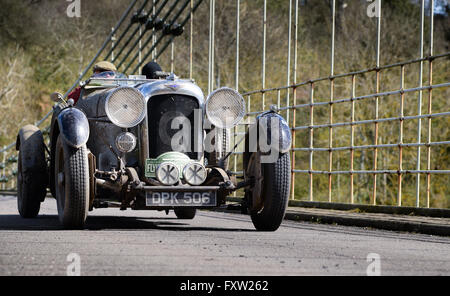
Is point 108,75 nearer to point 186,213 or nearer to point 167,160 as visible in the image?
point 167,160

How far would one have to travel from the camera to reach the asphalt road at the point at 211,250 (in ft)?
20.2

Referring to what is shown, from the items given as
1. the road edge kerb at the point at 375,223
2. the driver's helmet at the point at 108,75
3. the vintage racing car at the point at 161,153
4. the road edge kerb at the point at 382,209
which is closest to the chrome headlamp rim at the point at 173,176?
the vintage racing car at the point at 161,153

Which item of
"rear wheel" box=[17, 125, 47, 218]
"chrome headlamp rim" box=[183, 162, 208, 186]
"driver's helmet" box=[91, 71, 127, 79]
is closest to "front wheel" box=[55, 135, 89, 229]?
"chrome headlamp rim" box=[183, 162, 208, 186]

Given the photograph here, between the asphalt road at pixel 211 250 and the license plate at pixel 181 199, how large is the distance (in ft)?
1.05

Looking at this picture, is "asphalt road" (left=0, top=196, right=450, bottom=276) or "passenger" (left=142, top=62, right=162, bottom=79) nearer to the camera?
"asphalt road" (left=0, top=196, right=450, bottom=276)

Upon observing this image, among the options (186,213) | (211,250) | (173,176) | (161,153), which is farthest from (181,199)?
(186,213)

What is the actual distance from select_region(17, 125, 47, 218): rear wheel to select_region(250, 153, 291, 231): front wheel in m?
3.15

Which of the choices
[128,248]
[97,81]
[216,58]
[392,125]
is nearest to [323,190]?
[392,125]

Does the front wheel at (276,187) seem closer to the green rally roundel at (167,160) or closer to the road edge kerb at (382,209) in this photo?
the green rally roundel at (167,160)

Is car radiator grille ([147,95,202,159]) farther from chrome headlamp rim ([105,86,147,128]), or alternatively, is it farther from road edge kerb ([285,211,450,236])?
road edge kerb ([285,211,450,236])

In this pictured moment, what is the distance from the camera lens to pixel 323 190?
122 feet

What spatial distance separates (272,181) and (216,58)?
33.9 metres

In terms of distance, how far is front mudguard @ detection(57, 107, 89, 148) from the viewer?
30.1ft

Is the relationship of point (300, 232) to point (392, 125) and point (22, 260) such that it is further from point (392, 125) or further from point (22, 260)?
point (392, 125)
